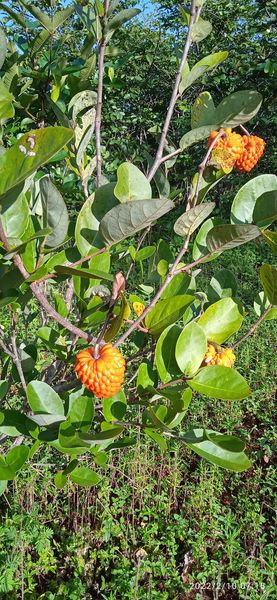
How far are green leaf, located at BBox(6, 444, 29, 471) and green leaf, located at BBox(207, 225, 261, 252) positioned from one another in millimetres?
360

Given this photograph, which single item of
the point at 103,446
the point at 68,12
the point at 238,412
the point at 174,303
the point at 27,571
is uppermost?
the point at 68,12

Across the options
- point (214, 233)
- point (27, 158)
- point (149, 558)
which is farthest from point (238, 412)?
point (27, 158)

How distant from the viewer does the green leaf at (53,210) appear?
504mm

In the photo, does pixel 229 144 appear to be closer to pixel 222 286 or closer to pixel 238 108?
pixel 238 108

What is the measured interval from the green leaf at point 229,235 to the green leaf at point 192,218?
2cm

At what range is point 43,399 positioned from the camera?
0.65m

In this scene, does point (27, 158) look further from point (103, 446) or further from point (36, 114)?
point (36, 114)

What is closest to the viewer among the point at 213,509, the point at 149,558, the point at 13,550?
the point at 13,550

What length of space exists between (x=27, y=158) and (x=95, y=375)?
0.89ft

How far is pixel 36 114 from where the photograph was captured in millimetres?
1057

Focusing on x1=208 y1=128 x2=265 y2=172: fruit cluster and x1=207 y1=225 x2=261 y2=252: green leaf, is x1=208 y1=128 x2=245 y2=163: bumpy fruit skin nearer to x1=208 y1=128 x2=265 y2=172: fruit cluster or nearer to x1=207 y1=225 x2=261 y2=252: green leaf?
x1=208 y1=128 x2=265 y2=172: fruit cluster

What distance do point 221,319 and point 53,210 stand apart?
31 cm

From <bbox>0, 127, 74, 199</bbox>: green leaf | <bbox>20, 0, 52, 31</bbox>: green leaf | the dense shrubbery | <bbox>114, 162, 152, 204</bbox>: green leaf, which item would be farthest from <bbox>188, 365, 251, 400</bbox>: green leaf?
<bbox>20, 0, 52, 31</bbox>: green leaf

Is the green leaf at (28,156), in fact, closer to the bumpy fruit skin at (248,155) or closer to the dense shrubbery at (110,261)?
the dense shrubbery at (110,261)
